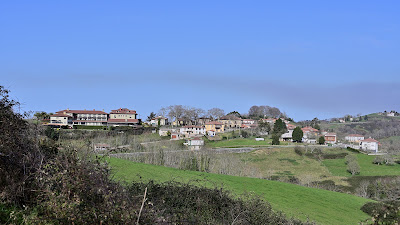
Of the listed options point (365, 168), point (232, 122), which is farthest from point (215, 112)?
point (365, 168)

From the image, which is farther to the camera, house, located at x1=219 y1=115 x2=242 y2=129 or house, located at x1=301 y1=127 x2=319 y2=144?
house, located at x1=219 y1=115 x2=242 y2=129

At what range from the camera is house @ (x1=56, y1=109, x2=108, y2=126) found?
258 ft

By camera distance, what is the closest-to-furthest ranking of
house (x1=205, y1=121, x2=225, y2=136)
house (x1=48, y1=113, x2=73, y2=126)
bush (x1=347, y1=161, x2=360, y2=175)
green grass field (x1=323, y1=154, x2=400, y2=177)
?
green grass field (x1=323, y1=154, x2=400, y2=177), bush (x1=347, y1=161, x2=360, y2=175), house (x1=48, y1=113, x2=73, y2=126), house (x1=205, y1=121, x2=225, y2=136)

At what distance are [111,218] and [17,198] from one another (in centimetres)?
227

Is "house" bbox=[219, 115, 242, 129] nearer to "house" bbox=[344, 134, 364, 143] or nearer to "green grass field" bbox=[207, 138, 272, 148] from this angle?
"house" bbox=[344, 134, 364, 143]

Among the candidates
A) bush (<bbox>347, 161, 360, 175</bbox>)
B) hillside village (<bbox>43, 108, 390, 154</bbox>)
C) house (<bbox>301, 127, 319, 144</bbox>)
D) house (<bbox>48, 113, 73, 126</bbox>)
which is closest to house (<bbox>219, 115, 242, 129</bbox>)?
hillside village (<bbox>43, 108, 390, 154</bbox>)

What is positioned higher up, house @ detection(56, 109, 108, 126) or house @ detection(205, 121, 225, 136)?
house @ detection(56, 109, 108, 126)

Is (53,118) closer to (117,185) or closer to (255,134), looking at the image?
(255,134)

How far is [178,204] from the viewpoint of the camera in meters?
8.98

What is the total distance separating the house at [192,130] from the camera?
8304cm

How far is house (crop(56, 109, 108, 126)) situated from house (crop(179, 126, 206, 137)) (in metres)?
17.5

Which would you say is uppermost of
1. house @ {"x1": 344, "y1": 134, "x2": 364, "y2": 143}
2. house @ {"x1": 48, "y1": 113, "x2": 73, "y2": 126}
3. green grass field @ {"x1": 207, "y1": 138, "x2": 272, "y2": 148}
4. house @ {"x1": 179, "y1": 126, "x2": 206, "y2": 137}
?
house @ {"x1": 48, "y1": 113, "x2": 73, "y2": 126}

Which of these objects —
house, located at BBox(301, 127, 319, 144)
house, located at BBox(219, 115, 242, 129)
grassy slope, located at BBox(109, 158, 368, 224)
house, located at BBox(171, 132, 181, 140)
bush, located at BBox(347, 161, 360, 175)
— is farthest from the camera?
house, located at BBox(219, 115, 242, 129)

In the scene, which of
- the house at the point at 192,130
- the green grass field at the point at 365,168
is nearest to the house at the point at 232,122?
the house at the point at 192,130
